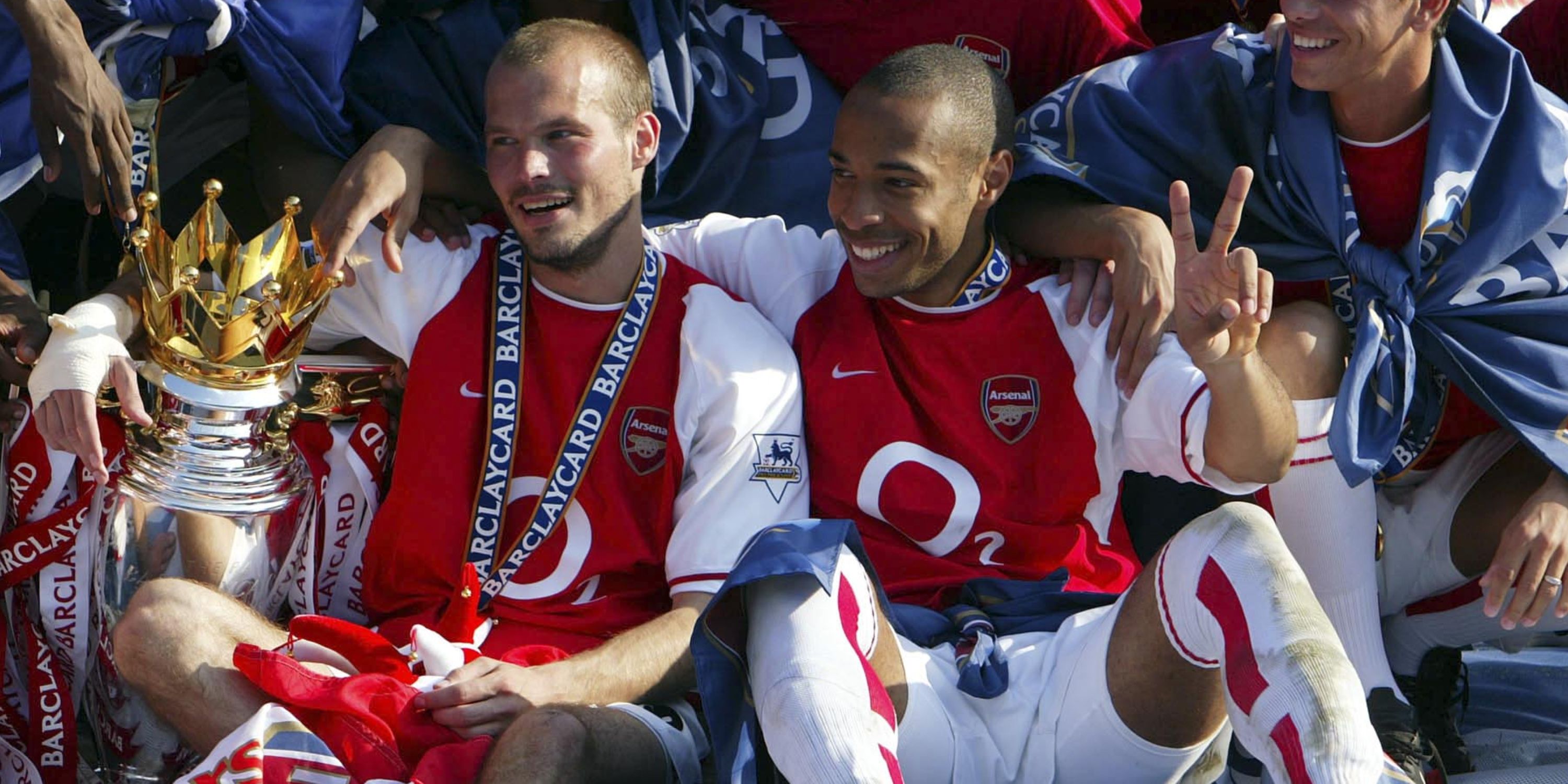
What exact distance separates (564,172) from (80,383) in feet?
2.92

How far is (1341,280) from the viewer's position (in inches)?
127

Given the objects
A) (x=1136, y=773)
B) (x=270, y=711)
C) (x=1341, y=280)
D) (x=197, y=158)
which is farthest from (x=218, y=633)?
(x=1341, y=280)

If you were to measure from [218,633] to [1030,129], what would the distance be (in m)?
1.79

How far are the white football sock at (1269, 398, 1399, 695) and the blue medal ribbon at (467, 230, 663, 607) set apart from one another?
1.20 m

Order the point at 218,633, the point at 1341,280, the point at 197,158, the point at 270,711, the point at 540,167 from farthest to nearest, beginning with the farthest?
the point at 197,158
the point at 1341,280
the point at 540,167
the point at 218,633
the point at 270,711

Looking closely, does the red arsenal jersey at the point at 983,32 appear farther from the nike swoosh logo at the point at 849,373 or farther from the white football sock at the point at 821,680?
the white football sock at the point at 821,680

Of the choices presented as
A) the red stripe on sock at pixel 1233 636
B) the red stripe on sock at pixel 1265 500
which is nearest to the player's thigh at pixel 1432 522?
the red stripe on sock at pixel 1265 500

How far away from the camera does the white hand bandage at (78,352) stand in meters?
2.66

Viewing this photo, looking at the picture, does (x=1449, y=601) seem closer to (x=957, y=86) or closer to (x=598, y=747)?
(x=957, y=86)

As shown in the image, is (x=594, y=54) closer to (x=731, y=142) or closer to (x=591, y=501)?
(x=731, y=142)

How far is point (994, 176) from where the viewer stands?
3180 millimetres

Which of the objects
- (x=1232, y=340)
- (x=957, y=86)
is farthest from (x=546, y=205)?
(x=1232, y=340)

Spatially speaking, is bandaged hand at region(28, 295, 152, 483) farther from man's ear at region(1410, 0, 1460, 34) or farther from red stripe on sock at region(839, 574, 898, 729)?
man's ear at region(1410, 0, 1460, 34)

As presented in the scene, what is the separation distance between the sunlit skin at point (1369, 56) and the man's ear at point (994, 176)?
546 millimetres
